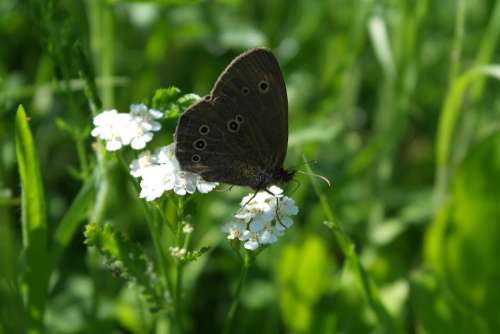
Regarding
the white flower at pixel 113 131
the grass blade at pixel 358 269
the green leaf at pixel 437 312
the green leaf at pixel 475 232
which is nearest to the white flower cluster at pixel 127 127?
the white flower at pixel 113 131

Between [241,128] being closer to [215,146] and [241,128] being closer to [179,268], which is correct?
[215,146]

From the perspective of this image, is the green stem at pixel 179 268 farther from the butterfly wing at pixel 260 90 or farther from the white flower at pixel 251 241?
the butterfly wing at pixel 260 90

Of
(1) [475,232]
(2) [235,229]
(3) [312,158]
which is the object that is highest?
(2) [235,229]

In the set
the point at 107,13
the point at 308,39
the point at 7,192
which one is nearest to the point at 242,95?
the point at 7,192

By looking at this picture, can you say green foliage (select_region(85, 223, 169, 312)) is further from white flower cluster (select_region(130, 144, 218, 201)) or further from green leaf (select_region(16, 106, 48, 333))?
green leaf (select_region(16, 106, 48, 333))

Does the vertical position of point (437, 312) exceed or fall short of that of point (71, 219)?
it falls short

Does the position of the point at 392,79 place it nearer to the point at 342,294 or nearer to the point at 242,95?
the point at 342,294

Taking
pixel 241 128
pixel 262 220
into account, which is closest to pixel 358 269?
pixel 262 220
